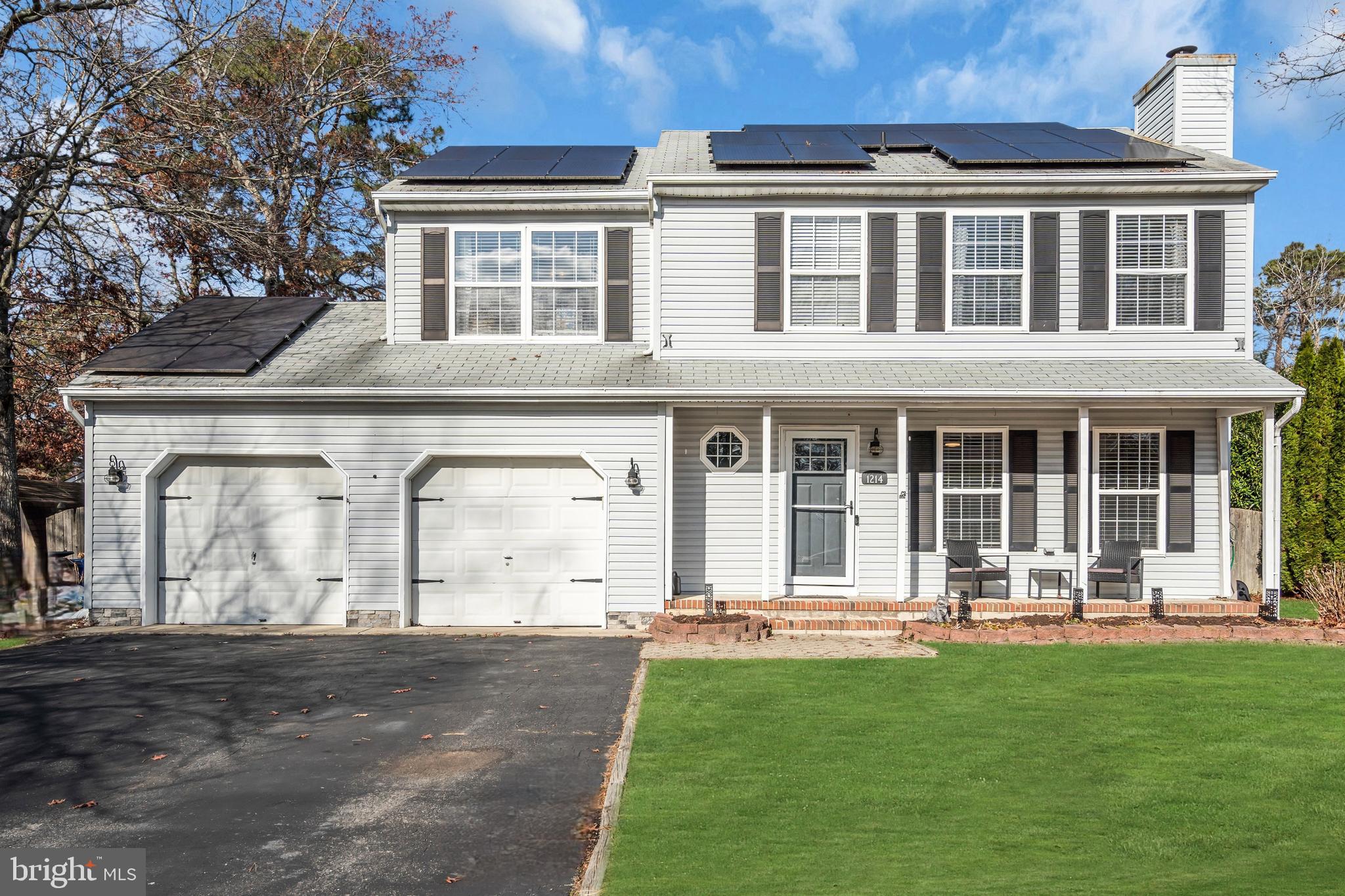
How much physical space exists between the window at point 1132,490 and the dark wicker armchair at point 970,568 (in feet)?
5.02

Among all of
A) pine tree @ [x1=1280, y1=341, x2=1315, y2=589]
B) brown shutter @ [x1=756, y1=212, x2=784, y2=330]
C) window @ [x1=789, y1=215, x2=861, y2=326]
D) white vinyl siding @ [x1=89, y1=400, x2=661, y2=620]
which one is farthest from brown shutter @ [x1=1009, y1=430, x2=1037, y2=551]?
pine tree @ [x1=1280, y1=341, x2=1315, y2=589]

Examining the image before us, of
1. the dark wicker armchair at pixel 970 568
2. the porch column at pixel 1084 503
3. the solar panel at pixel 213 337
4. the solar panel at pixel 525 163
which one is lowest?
the dark wicker armchair at pixel 970 568

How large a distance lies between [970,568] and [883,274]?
409cm

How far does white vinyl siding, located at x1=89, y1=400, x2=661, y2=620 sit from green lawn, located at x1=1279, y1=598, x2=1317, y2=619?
9225 mm

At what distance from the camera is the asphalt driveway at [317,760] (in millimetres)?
4617

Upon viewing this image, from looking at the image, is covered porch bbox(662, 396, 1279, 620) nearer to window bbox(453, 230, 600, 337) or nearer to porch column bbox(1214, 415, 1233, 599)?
porch column bbox(1214, 415, 1233, 599)

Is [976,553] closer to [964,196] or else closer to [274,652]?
[964,196]

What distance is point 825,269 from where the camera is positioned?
38.5ft

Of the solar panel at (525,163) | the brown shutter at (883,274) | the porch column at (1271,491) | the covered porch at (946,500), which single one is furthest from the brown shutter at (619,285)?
the porch column at (1271,491)

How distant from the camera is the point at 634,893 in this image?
4.01m

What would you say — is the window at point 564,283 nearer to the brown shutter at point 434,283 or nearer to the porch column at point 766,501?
the brown shutter at point 434,283

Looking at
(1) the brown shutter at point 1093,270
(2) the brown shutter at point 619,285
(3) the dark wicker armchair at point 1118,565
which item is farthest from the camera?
(2) the brown shutter at point 619,285

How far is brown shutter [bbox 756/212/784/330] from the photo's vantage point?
11.7 metres

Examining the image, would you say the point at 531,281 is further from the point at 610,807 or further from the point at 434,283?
the point at 610,807
